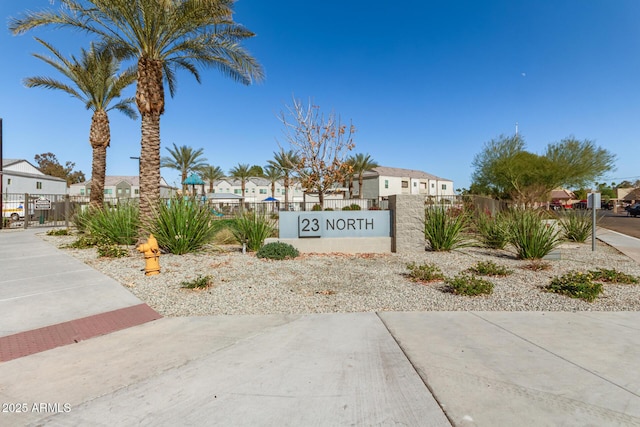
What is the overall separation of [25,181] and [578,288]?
5573 centimetres

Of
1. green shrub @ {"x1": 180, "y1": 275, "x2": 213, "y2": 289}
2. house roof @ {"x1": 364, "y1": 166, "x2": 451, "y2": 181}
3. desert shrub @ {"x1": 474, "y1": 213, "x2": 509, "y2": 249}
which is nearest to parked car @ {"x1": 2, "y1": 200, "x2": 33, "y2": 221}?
green shrub @ {"x1": 180, "y1": 275, "x2": 213, "y2": 289}

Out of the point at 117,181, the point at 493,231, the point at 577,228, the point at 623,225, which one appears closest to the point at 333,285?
the point at 493,231

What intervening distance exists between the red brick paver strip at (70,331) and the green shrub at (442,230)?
26.4 feet

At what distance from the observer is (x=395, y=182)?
63000mm

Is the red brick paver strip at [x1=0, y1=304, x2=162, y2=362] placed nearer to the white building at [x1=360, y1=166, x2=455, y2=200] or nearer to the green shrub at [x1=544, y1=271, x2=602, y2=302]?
the green shrub at [x1=544, y1=271, x2=602, y2=302]

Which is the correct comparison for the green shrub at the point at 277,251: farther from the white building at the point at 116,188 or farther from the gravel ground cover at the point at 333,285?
the white building at the point at 116,188

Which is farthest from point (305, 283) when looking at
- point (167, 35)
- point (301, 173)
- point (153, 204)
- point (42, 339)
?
point (301, 173)

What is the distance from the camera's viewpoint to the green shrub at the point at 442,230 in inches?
395

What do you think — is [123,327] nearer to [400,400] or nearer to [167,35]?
[400,400]

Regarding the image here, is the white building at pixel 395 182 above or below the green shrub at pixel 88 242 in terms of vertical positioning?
above

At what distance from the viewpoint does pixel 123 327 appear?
401cm

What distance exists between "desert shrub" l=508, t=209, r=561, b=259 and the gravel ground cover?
358 mm

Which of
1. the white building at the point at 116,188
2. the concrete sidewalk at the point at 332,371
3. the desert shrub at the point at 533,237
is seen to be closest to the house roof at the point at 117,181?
the white building at the point at 116,188

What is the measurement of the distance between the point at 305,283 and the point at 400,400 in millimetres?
3893
